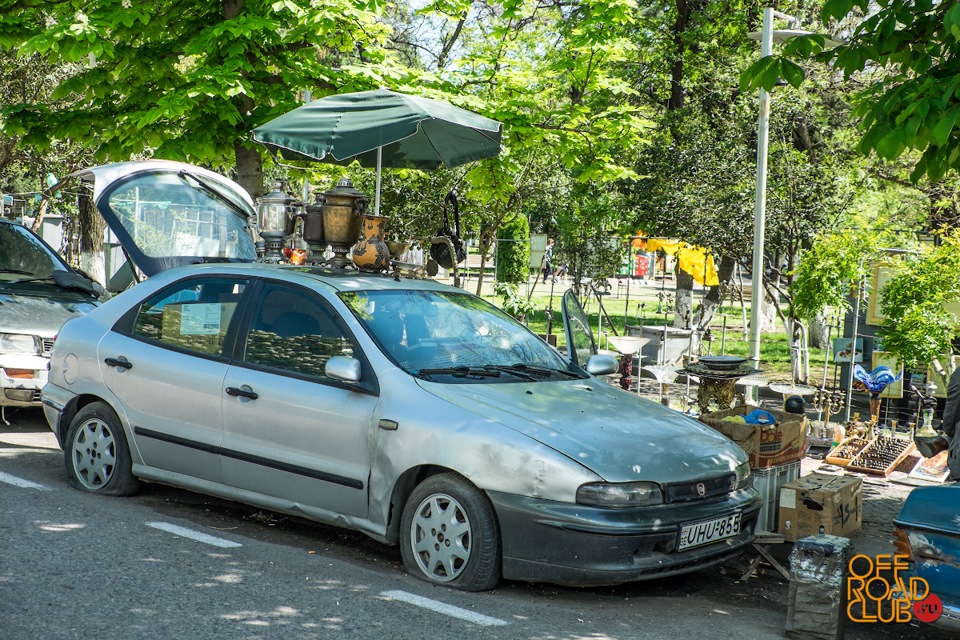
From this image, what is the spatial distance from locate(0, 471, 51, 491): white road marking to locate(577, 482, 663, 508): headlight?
12.8 ft

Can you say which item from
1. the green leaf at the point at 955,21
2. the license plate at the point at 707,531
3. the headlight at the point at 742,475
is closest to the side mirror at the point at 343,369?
the license plate at the point at 707,531

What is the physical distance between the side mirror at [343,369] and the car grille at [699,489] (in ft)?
5.61

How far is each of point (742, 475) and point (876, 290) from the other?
6.81 m

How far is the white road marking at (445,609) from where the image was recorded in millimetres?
4703

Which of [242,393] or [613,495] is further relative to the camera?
[242,393]

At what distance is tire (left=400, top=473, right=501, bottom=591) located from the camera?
500 centimetres

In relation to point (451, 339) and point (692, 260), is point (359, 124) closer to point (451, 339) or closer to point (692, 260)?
point (451, 339)

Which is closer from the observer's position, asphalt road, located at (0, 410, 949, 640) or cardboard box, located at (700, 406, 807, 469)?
asphalt road, located at (0, 410, 949, 640)

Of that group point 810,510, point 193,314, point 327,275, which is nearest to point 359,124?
point 327,275

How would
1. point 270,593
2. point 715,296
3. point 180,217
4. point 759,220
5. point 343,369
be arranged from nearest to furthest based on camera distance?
point 270,593, point 343,369, point 180,217, point 759,220, point 715,296

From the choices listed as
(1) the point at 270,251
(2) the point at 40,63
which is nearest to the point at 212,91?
(1) the point at 270,251

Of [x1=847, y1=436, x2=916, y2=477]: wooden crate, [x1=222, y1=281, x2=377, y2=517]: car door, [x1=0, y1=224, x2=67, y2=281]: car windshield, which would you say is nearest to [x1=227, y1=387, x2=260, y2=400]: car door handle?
[x1=222, y1=281, x2=377, y2=517]: car door

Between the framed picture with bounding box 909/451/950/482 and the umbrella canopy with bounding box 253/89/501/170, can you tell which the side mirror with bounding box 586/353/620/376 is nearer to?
the umbrella canopy with bounding box 253/89/501/170

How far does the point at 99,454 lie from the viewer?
6.73 meters
